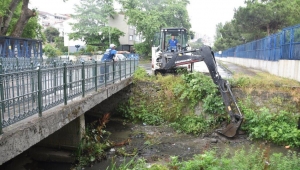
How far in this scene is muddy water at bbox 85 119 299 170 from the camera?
823 centimetres

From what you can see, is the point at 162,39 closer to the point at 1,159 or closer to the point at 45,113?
the point at 45,113

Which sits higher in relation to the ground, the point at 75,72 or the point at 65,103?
the point at 75,72

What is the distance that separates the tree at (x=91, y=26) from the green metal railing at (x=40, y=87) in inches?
1096

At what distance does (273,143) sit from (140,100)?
601 cm

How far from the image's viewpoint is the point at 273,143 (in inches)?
353

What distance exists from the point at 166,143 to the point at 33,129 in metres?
5.59

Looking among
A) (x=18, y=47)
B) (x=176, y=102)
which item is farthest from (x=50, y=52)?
(x=176, y=102)

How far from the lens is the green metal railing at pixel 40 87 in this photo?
4295 millimetres

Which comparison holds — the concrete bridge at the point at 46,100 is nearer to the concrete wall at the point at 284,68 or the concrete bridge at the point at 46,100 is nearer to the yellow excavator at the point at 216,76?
the yellow excavator at the point at 216,76

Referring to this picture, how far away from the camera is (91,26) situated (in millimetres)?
36062

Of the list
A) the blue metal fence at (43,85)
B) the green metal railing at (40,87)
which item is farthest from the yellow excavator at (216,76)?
the green metal railing at (40,87)

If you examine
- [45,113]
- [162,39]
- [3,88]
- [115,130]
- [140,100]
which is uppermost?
[162,39]

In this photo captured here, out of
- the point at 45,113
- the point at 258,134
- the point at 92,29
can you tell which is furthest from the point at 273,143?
the point at 92,29

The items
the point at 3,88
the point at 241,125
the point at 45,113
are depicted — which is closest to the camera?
the point at 3,88
